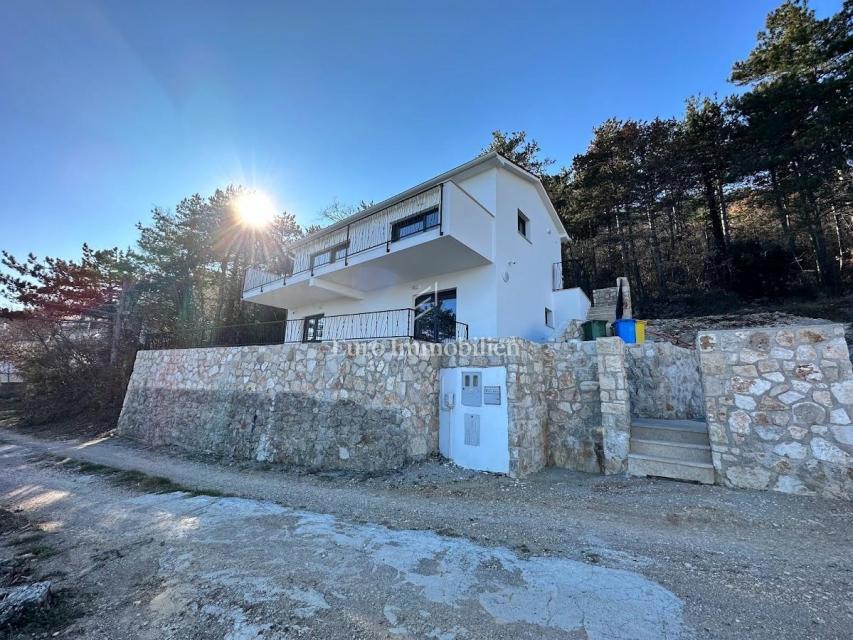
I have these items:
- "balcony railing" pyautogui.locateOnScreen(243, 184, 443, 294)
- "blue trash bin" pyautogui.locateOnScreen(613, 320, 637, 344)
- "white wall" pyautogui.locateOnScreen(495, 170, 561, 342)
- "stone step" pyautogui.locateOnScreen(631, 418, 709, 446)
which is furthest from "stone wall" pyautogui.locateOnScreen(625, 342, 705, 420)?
"balcony railing" pyautogui.locateOnScreen(243, 184, 443, 294)

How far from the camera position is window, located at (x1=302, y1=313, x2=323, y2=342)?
A: 43.0 feet

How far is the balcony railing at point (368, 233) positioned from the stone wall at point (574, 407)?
14.5 ft

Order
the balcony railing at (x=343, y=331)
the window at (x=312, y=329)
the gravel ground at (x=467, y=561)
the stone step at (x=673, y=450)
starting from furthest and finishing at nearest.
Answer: the window at (x=312, y=329), the balcony railing at (x=343, y=331), the stone step at (x=673, y=450), the gravel ground at (x=467, y=561)

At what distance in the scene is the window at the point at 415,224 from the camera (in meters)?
9.79

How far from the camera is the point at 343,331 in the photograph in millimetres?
11414

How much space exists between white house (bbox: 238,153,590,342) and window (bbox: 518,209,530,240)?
0.04 metres

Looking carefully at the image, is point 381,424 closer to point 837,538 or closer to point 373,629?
point 373,629

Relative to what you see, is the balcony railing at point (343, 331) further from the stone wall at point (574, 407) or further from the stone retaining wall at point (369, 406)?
the stone wall at point (574, 407)

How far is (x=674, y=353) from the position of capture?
317 inches

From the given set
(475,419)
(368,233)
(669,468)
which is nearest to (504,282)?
(368,233)

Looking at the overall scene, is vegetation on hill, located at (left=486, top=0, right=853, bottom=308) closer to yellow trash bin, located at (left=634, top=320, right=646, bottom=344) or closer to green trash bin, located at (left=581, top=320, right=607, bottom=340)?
yellow trash bin, located at (left=634, top=320, right=646, bottom=344)

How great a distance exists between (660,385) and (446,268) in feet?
20.6

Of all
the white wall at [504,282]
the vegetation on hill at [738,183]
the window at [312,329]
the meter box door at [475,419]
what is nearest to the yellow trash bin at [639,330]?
the white wall at [504,282]

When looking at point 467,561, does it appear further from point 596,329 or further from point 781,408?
point 596,329
